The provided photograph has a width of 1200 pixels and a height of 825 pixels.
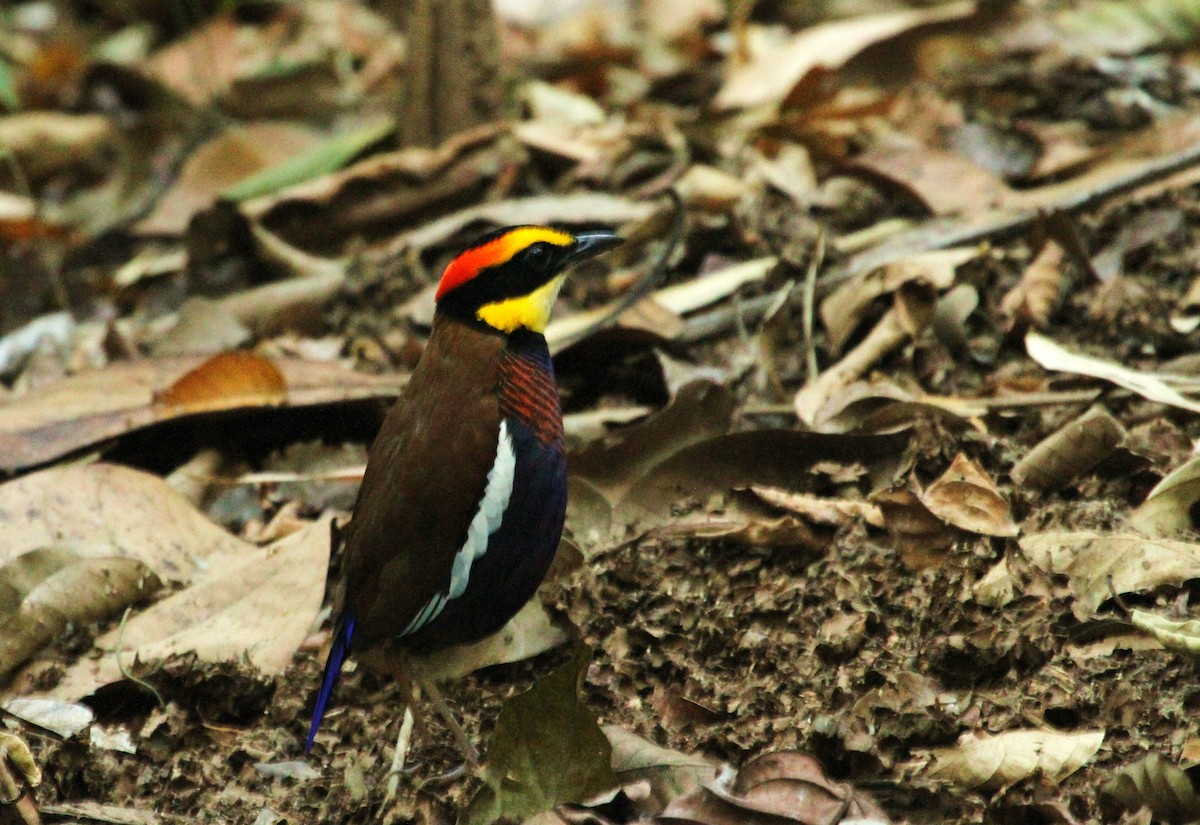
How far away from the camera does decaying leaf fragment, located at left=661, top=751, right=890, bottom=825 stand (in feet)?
9.86

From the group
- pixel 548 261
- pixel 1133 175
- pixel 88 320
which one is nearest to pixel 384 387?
pixel 548 261

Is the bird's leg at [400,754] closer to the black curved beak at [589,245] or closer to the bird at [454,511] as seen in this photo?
the bird at [454,511]

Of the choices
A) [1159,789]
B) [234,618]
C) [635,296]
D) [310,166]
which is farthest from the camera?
[310,166]

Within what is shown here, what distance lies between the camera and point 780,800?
3.05 meters

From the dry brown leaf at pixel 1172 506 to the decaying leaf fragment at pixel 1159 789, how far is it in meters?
0.89

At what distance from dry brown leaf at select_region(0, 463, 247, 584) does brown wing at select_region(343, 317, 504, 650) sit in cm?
102

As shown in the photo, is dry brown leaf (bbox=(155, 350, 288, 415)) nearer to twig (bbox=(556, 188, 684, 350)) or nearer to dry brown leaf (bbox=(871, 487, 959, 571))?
twig (bbox=(556, 188, 684, 350))

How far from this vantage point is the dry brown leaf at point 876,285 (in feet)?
15.3

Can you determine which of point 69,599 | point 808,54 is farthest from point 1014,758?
point 808,54

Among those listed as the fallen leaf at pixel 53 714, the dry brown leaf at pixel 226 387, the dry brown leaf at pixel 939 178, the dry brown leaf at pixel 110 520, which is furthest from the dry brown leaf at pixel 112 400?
the dry brown leaf at pixel 939 178

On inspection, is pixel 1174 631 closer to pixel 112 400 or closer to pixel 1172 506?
pixel 1172 506

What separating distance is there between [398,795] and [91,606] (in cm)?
119

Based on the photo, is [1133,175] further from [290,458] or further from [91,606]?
[91,606]

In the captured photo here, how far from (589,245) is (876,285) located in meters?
1.21
